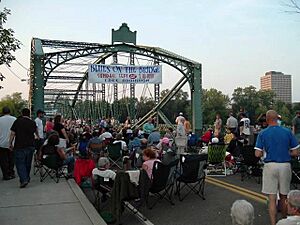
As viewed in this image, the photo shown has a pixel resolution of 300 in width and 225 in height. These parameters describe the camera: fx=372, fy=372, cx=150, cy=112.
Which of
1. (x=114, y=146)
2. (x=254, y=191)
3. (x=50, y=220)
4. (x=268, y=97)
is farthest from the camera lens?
(x=268, y=97)

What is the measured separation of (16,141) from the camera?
7875mm

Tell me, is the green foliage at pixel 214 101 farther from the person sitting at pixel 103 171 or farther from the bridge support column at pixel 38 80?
the person sitting at pixel 103 171

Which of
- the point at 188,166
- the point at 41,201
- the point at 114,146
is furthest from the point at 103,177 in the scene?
the point at 114,146

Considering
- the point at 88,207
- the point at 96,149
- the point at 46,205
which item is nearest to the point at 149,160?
the point at 88,207

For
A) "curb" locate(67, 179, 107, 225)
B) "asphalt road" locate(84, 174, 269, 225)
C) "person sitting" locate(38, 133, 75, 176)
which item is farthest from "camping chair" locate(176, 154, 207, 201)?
"person sitting" locate(38, 133, 75, 176)

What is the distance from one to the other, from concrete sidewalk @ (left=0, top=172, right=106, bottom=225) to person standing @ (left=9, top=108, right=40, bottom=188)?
0.40m

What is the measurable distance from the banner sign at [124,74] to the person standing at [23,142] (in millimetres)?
12309

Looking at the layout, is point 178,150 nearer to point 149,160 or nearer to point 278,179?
point 149,160

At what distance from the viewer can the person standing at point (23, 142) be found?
778 cm

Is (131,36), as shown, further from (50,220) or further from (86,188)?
(50,220)

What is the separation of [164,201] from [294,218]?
4098 millimetres

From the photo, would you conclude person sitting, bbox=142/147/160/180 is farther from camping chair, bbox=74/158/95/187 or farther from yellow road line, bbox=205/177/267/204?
yellow road line, bbox=205/177/267/204

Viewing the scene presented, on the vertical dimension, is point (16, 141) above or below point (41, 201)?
above

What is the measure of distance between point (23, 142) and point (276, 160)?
17.3ft
